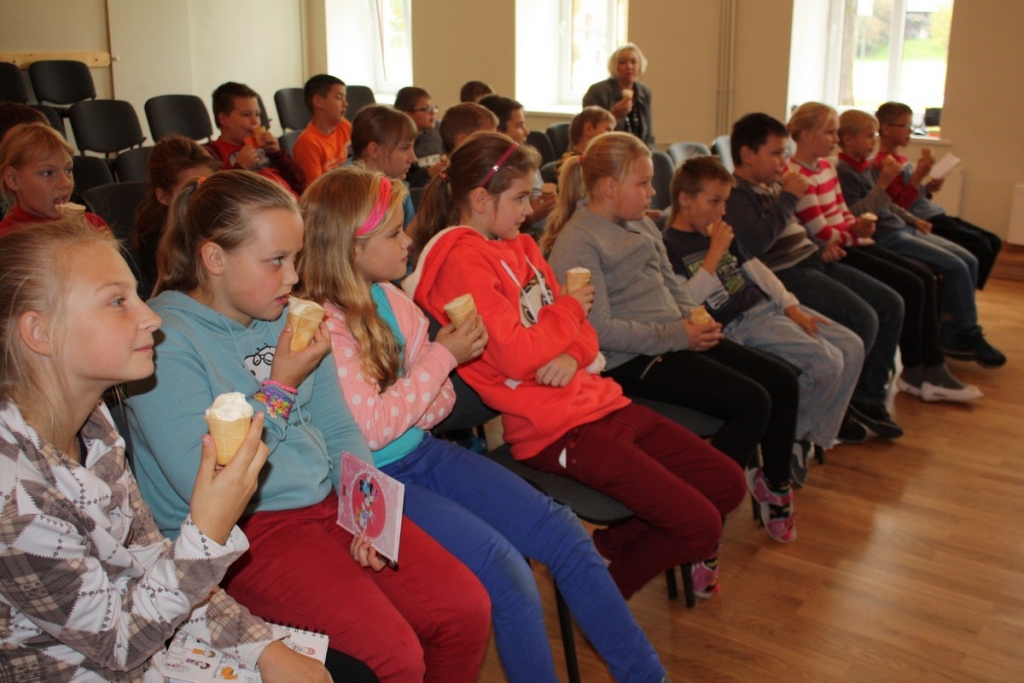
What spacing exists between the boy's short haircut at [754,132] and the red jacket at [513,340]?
5.00 ft

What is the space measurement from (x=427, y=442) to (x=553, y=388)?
14.1 inches

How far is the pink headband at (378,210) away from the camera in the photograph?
1.90m

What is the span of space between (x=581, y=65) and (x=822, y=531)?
6.62 meters

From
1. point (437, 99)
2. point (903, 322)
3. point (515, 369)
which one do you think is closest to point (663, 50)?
point (437, 99)

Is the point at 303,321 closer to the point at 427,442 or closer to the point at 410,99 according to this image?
the point at 427,442

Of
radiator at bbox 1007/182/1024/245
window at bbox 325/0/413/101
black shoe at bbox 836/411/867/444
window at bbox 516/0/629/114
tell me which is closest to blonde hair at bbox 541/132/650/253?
black shoe at bbox 836/411/867/444

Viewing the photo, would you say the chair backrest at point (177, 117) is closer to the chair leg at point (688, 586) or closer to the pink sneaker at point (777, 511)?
the pink sneaker at point (777, 511)

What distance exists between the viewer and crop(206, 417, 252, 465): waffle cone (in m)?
1.23

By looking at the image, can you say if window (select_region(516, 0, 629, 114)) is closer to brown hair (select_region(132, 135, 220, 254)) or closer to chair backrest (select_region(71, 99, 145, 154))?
chair backrest (select_region(71, 99, 145, 154))

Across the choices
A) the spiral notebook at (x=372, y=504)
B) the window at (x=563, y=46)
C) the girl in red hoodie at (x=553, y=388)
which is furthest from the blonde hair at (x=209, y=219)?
the window at (x=563, y=46)

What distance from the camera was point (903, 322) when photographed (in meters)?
3.88

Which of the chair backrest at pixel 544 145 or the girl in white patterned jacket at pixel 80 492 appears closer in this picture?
the girl in white patterned jacket at pixel 80 492

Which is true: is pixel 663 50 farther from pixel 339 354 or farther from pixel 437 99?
pixel 339 354

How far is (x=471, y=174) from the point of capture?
2.29 metres
